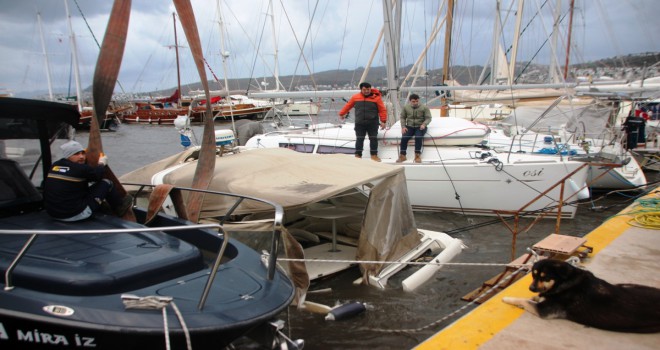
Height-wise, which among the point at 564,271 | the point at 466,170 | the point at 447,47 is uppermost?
the point at 447,47

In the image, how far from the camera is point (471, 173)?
1030cm

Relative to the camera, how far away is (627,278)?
14.9ft

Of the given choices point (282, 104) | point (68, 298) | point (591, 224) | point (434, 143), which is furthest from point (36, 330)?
point (282, 104)

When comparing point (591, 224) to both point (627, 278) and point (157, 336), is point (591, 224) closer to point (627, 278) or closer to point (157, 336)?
point (627, 278)

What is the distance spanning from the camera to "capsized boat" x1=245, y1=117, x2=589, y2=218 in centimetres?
1001

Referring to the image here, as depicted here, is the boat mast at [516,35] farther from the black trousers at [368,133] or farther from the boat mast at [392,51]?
the black trousers at [368,133]

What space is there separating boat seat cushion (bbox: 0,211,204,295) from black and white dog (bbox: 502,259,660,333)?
298cm

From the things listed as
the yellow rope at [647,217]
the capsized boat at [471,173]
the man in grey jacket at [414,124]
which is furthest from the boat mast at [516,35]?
the yellow rope at [647,217]

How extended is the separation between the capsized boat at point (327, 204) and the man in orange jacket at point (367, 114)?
3461 millimetres

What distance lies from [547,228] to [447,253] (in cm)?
439

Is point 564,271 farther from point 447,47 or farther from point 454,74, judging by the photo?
point 454,74

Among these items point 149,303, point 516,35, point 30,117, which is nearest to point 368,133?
point 30,117

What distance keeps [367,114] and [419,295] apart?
17.4 ft

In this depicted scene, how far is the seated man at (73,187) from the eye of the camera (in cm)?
416
